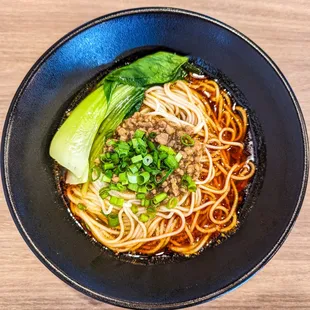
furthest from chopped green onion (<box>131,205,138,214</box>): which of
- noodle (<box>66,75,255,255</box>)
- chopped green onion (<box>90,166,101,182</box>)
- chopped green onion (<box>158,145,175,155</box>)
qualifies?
chopped green onion (<box>158,145,175,155</box>)

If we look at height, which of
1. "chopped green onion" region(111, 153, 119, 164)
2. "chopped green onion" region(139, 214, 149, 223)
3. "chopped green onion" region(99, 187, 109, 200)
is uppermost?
"chopped green onion" region(111, 153, 119, 164)

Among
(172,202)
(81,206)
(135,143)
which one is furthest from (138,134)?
(81,206)

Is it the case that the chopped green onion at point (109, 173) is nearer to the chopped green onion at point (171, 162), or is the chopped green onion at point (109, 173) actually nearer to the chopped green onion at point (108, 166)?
A: the chopped green onion at point (108, 166)

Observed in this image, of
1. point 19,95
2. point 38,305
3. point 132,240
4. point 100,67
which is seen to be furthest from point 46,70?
point 38,305

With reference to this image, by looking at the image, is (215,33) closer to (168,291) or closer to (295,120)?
(295,120)

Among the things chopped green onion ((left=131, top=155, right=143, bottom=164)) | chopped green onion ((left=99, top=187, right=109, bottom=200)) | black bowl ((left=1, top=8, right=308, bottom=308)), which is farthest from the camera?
chopped green onion ((left=99, top=187, right=109, bottom=200))

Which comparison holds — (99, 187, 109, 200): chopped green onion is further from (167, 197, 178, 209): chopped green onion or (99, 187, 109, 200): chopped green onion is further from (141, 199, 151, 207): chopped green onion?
(167, 197, 178, 209): chopped green onion
